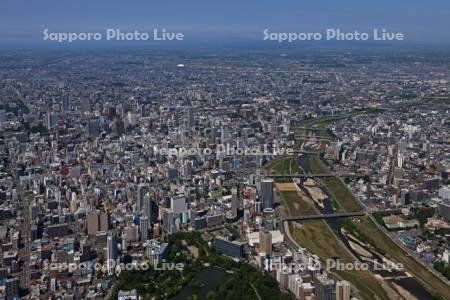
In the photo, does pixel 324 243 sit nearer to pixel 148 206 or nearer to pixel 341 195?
pixel 341 195

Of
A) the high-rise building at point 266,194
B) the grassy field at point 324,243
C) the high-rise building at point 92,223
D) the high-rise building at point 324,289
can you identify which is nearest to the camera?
the high-rise building at point 324,289

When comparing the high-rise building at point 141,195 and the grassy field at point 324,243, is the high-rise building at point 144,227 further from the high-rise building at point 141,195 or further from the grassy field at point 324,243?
the grassy field at point 324,243

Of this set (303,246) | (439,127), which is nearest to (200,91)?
(439,127)

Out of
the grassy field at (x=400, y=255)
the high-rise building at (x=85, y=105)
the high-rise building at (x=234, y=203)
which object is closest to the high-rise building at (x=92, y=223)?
the high-rise building at (x=234, y=203)

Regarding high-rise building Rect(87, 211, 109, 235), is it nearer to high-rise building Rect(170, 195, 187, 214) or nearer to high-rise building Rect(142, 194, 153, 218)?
high-rise building Rect(142, 194, 153, 218)

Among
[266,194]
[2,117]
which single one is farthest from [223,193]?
[2,117]

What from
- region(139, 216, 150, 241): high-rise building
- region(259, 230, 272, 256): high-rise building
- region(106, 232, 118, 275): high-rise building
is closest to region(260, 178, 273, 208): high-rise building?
region(259, 230, 272, 256): high-rise building

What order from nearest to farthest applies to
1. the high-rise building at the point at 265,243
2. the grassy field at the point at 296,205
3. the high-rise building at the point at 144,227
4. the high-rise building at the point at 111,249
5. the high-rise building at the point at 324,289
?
the high-rise building at the point at 324,289
the high-rise building at the point at 111,249
the high-rise building at the point at 265,243
the high-rise building at the point at 144,227
the grassy field at the point at 296,205
